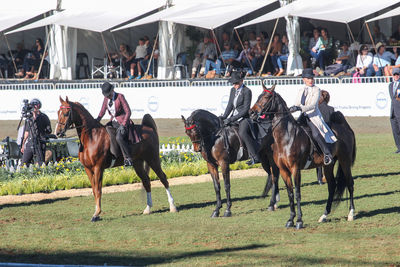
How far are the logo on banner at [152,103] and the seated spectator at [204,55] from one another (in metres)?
2.99

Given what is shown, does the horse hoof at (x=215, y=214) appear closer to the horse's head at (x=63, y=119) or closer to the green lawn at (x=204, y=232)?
the green lawn at (x=204, y=232)

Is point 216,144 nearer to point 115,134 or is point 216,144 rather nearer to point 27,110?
point 115,134

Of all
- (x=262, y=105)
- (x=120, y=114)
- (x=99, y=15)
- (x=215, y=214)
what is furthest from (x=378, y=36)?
(x=262, y=105)

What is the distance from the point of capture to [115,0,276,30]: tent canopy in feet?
93.7

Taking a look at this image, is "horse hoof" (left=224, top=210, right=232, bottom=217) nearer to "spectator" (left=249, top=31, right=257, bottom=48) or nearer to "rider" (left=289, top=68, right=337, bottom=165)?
"rider" (left=289, top=68, right=337, bottom=165)

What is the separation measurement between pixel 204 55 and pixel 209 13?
1.94 meters

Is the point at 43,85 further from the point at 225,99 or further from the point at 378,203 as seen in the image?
the point at 378,203

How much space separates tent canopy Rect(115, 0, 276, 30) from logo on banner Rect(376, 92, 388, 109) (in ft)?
22.4

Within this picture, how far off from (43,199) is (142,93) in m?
12.8

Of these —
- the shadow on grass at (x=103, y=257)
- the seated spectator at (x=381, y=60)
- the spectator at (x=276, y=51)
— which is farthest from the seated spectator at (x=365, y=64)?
the shadow on grass at (x=103, y=257)

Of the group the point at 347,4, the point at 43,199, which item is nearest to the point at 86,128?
the point at 43,199

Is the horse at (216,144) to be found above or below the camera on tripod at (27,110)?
below

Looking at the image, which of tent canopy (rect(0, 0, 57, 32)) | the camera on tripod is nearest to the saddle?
the camera on tripod

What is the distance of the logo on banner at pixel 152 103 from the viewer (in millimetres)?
27942
